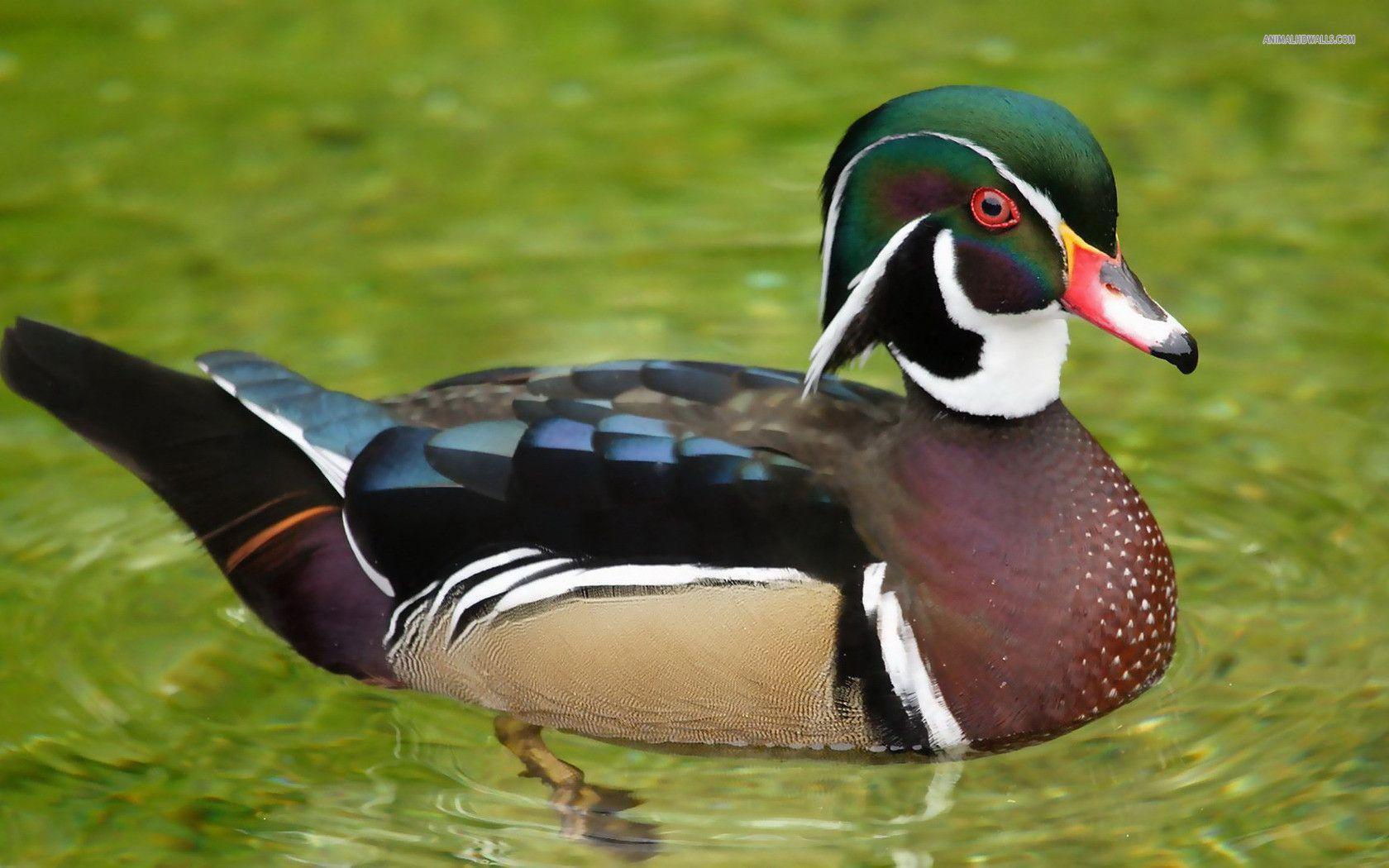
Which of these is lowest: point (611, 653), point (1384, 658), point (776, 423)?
point (1384, 658)

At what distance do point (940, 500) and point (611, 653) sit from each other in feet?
2.35

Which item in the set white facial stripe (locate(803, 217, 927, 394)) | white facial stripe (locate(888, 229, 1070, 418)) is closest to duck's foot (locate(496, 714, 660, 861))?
white facial stripe (locate(803, 217, 927, 394))

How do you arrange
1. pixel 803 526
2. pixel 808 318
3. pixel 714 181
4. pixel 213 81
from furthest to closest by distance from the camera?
pixel 213 81, pixel 714 181, pixel 808 318, pixel 803 526

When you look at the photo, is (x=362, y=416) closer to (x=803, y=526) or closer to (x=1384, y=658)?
(x=803, y=526)

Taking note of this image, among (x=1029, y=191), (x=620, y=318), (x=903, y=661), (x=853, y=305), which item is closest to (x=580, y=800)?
(x=903, y=661)

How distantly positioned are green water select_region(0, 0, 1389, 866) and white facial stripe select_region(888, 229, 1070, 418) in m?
0.70

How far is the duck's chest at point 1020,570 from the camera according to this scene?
389cm

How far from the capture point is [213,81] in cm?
709

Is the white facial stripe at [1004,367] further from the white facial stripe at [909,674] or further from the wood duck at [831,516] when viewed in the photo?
the white facial stripe at [909,674]

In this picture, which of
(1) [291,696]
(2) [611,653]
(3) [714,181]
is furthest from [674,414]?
(3) [714,181]

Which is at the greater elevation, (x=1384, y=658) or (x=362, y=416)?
(x=362, y=416)

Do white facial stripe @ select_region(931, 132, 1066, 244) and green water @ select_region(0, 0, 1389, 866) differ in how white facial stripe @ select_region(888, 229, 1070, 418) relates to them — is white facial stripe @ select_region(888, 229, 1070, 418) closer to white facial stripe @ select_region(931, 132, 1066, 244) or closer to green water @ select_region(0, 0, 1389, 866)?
white facial stripe @ select_region(931, 132, 1066, 244)

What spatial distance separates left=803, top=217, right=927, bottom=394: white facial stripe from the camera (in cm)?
394

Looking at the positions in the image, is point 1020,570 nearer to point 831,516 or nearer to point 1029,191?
point 831,516
